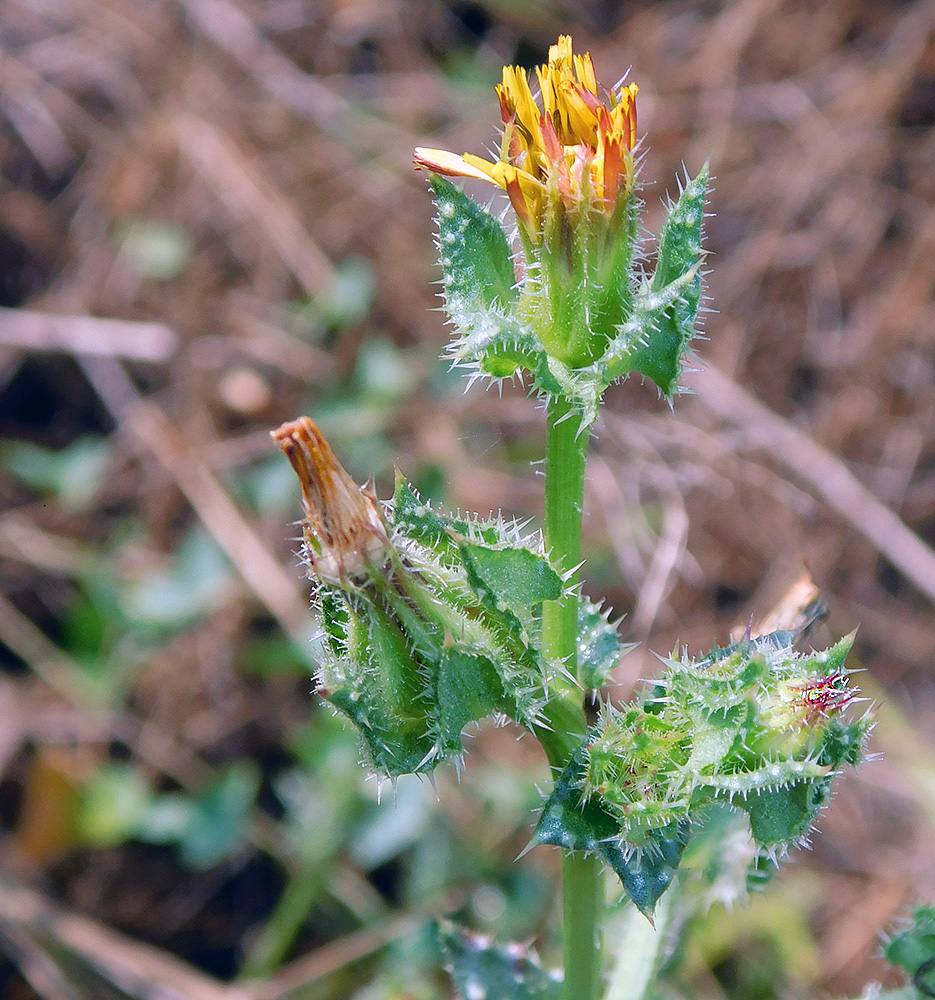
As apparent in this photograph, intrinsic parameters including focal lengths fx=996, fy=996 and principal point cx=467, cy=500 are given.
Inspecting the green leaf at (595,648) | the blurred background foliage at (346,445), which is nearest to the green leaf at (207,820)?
the blurred background foliage at (346,445)

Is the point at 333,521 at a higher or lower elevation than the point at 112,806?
lower

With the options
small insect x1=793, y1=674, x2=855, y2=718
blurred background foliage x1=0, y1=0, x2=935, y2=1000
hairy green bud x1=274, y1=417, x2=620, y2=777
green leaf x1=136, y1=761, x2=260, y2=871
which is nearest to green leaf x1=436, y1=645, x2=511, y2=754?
hairy green bud x1=274, y1=417, x2=620, y2=777

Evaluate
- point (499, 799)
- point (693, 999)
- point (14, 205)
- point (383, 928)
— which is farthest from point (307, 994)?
point (14, 205)

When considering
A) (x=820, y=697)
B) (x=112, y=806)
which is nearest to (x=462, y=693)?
(x=820, y=697)

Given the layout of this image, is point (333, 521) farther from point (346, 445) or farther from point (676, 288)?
point (346, 445)

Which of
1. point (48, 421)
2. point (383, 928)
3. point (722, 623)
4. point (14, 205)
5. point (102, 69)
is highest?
point (102, 69)

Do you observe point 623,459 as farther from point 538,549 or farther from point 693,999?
point 538,549
